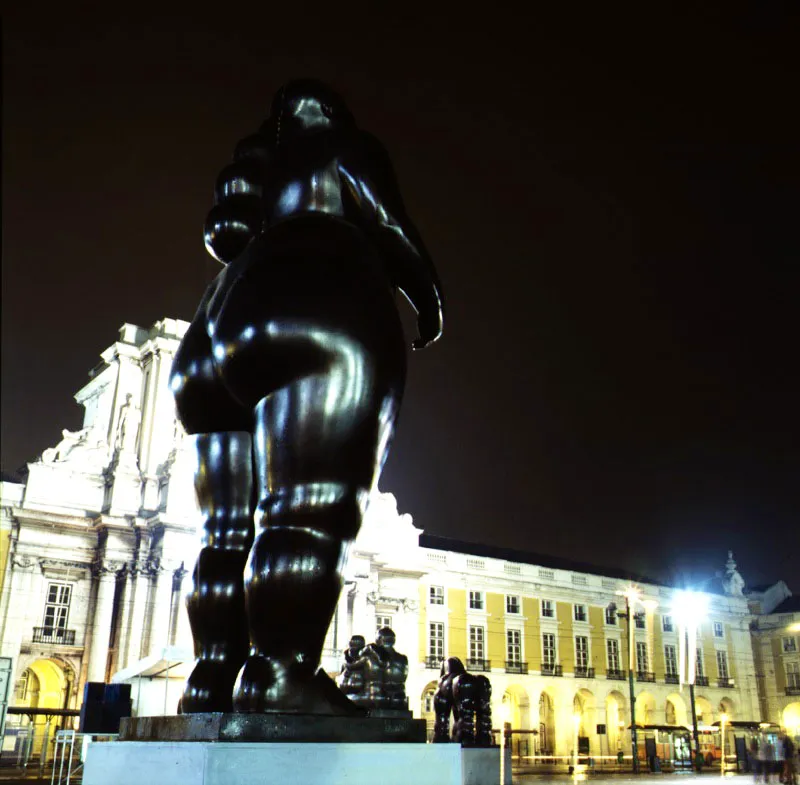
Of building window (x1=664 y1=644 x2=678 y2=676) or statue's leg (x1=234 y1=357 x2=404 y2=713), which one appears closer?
statue's leg (x1=234 y1=357 x2=404 y2=713)

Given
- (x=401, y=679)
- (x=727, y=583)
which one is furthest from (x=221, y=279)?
(x=727, y=583)

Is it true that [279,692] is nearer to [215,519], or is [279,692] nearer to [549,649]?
[215,519]

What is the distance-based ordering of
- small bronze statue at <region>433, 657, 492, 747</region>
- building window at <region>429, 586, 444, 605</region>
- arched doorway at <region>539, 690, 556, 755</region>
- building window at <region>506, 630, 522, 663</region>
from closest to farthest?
1. small bronze statue at <region>433, 657, 492, 747</region>
2. building window at <region>429, 586, 444, 605</region>
3. arched doorway at <region>539, 690, 556, 755</region>
4. building window at <region>506, 630, 522, 663</region>

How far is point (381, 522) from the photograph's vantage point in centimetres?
3856

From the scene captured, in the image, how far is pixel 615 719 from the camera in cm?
4291

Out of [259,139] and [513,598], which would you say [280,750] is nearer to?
[259,139]

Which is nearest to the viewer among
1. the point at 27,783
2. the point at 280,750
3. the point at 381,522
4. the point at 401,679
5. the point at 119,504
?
the point at 280,750

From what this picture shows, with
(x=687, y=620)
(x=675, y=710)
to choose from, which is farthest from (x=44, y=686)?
(x=687, y=620)

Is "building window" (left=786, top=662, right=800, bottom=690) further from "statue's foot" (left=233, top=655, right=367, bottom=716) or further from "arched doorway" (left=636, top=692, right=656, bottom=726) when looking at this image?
"statue's foot" (left=233, top=655, right=367, bottom=716)

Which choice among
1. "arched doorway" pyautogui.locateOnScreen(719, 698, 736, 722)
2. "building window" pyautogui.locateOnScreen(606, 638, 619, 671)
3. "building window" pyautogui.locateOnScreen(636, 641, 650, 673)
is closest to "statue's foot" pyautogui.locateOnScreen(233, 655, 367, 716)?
"building window" pyautogui.locateOnScreen(606, 638, 619, 671)

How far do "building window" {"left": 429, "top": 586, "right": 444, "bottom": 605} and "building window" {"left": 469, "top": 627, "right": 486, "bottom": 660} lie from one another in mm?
2037

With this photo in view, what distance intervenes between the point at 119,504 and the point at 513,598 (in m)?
19.2

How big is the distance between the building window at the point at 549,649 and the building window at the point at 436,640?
5907 mm

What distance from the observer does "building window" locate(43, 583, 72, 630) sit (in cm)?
3053
